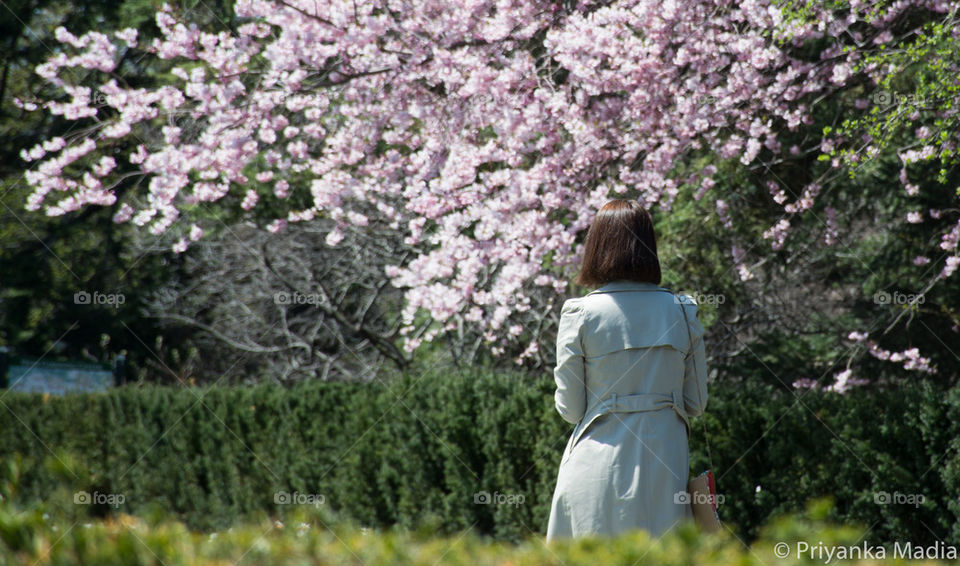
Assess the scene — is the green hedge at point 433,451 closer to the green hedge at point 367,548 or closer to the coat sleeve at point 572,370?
the green hedge at point 367,548

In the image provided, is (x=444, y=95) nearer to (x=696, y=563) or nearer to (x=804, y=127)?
(x=804, y=127)

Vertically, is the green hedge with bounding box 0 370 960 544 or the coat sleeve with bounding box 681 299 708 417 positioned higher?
the coat sleeve with bounding box 681 299 708 417

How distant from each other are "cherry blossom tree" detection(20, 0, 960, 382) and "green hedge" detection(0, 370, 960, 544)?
0.90 meters

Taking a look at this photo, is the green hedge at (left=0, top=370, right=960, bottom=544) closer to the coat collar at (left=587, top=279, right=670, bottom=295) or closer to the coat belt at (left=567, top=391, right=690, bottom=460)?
the coat belt at (left=567, top=391, right=690, bottom=460)

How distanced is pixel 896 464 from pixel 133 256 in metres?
13.5

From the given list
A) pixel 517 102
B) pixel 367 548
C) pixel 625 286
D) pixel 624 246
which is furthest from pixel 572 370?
pixel 517 102

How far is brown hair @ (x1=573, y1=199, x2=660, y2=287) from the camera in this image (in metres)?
3.09

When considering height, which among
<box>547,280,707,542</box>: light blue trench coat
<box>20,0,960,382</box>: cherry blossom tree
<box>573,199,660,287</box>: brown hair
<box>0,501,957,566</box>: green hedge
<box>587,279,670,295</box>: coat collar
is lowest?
<box>0,501,957,566</box>: green hedge

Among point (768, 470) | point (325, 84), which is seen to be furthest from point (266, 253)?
point (768, 470)

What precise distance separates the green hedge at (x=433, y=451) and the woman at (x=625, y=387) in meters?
1.06

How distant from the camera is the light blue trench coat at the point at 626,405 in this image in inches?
115

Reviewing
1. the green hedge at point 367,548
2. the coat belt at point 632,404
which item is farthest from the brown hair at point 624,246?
the green hedge at point 367,548

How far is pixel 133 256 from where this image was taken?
50.4 ft

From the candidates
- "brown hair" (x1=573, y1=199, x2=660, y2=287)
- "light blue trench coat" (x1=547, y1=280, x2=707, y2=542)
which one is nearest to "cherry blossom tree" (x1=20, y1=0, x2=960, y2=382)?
"brown hair" (x1=573, y1=199, x2=660, y2=287)
